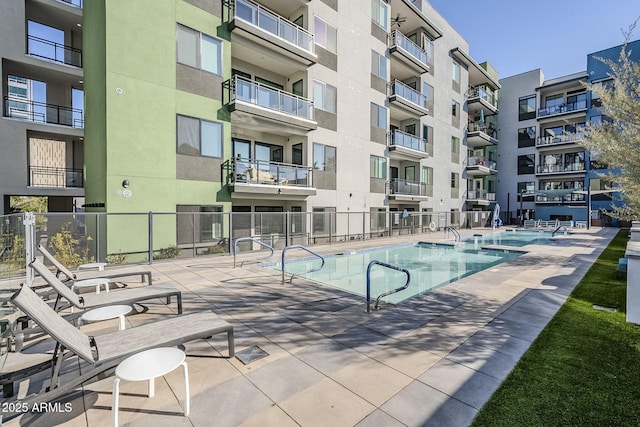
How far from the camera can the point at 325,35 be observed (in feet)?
60.7

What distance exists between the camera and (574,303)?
246 inches

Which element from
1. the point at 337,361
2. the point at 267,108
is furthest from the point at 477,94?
the point at 337,361

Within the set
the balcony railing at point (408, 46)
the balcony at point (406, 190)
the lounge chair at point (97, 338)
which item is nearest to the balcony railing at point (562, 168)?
the balcony at point (406, 190)

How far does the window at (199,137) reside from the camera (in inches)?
508

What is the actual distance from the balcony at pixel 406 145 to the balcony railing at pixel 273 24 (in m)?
9.32

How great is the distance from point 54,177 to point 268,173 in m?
13.7

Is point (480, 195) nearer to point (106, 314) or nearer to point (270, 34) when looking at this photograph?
point (270, 34)

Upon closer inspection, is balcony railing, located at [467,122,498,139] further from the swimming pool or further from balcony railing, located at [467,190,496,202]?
the swimming pool

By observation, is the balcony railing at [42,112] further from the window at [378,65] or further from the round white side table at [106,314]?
the window at [378,65]

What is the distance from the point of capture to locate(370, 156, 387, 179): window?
21.9 meters

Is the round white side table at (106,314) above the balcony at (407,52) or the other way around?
the other way around

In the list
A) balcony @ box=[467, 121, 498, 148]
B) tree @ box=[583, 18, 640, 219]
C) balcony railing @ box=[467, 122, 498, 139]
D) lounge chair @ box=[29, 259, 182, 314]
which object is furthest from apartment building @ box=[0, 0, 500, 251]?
tree @ box=[583, 18, 640, 219]

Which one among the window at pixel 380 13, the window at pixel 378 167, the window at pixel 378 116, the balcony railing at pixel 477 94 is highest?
the window at pixel 380 13

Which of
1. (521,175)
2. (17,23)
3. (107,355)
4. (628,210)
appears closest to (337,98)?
(628,210)
